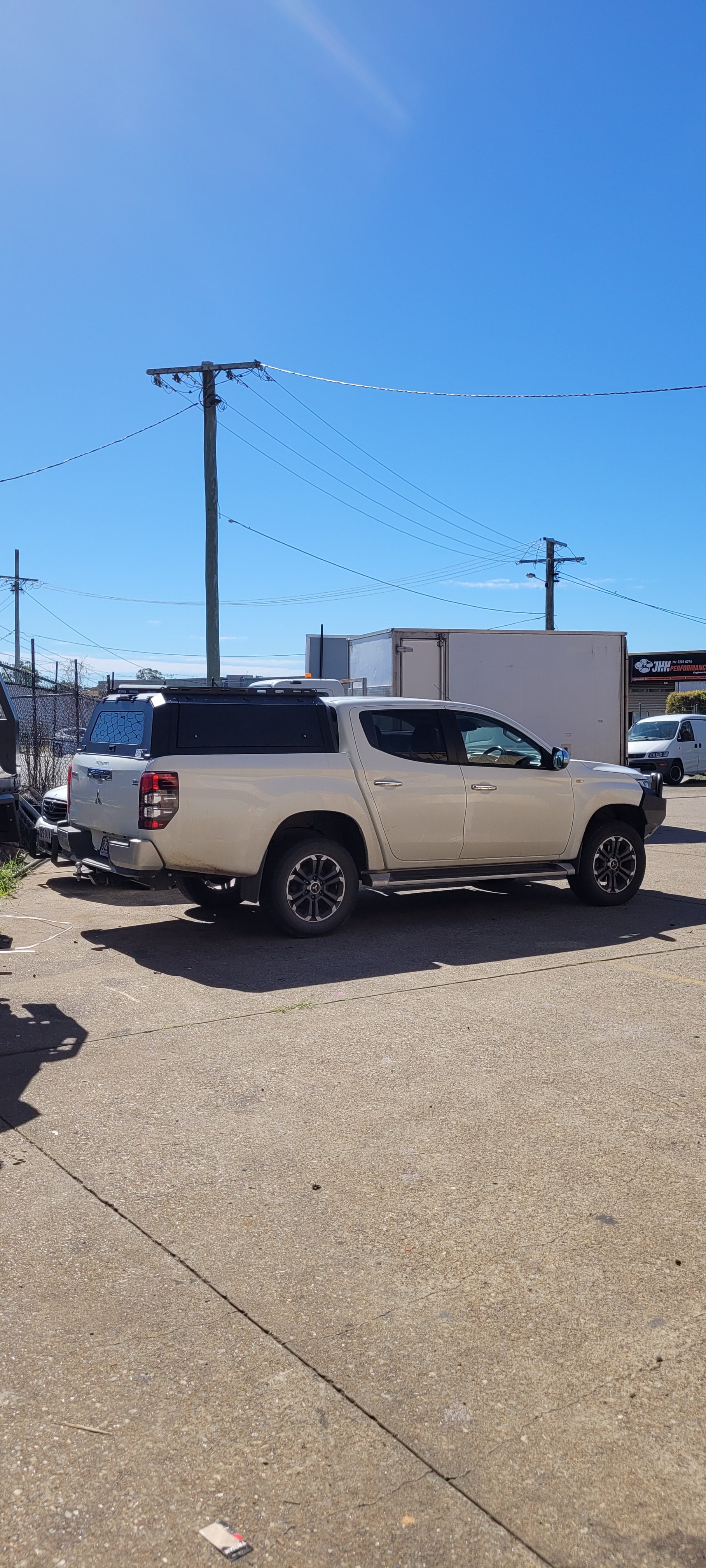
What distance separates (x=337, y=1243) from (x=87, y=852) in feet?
18.1

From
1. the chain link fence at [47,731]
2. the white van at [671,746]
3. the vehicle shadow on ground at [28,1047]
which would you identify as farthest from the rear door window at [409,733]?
the white van at [671,746]

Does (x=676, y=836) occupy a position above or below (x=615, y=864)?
below

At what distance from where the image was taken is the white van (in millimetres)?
31125

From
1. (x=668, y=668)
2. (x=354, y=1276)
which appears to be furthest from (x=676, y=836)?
(x=668, y=668)

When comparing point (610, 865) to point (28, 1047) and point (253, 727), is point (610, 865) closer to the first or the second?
point (253, 727)

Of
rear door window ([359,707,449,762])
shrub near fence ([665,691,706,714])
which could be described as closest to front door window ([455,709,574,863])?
rear door window ([359,707,449,762])

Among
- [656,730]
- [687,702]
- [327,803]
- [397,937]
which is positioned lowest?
[397,937]

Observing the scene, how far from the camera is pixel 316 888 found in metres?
8.69

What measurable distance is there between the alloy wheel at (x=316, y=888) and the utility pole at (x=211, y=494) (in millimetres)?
12180

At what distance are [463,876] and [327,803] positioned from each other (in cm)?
149

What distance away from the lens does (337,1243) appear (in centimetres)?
374

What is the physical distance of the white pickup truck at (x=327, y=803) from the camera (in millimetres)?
→ 8172

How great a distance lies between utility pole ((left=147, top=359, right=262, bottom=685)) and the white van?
1419 centimetres

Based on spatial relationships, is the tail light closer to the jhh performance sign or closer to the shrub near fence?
the shrub near fence
